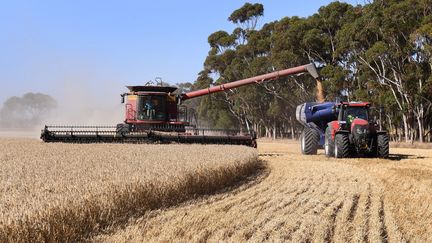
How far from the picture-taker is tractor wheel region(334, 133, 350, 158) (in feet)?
53.5

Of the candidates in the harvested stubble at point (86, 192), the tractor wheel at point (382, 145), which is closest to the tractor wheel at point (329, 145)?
the tractor wheel at point (382, 145)

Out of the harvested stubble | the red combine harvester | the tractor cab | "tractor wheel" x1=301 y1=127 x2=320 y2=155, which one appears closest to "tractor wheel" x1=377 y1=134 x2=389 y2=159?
the tractor cab

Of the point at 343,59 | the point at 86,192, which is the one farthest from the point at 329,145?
the point at 343,59

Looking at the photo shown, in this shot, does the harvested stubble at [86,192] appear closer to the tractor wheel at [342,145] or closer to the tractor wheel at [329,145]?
the tractor wheel at [342,145]

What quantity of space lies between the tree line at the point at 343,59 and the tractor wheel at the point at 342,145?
14230 mm

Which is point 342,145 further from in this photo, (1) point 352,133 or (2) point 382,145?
(2) point 382,145

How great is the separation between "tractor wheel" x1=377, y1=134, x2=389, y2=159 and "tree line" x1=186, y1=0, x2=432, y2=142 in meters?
13.6

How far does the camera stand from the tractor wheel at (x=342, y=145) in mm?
16297

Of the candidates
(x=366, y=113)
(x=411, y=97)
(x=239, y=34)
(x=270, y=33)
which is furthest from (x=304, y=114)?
(x=239, y=34)

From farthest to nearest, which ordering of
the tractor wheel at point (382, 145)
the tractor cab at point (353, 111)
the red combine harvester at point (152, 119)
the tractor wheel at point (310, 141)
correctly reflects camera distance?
1. the tractor wheel at point (310, 141)
2. the red combine harvester at point (152, 119)
3. the tractor cab at point (353, 111)
4. the tractor wheel at point (382, 145)

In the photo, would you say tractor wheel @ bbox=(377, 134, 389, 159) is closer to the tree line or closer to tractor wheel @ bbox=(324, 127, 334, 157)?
tractor wheel @ bbox=(324, 127, 334, 157)

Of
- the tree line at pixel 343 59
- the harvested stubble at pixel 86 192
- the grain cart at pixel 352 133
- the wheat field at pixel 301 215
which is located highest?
the tree line at pixel 343 59

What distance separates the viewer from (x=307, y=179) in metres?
10.9

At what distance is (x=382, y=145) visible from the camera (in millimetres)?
16406
